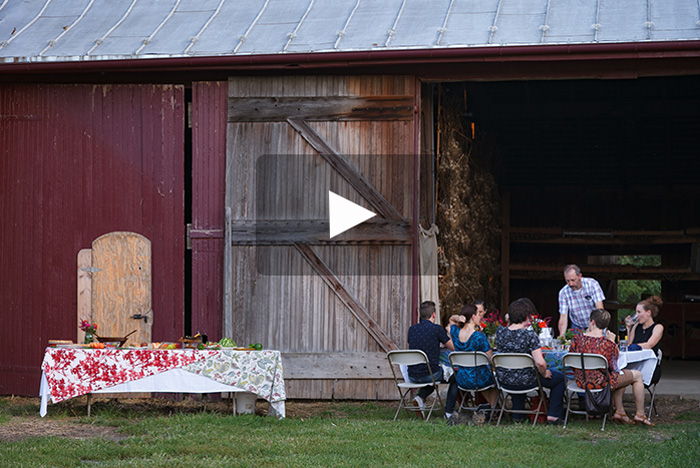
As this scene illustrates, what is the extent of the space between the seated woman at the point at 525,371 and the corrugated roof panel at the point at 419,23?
336cm

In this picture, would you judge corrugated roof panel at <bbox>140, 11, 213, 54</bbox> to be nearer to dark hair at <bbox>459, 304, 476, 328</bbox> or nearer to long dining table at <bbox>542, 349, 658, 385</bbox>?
dark hair at <bbox>459, 304, 476, 328</bbox>

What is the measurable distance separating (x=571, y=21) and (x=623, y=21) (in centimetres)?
57

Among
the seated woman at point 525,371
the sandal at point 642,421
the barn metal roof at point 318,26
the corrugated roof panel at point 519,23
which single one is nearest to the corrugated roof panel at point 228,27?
the barn metal roof at point 318,26

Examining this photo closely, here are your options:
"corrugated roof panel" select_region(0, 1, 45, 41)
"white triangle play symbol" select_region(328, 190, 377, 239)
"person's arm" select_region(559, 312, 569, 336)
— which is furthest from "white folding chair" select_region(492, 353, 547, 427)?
"corrugated roof panel" select_region(0, 1, 45, 41)

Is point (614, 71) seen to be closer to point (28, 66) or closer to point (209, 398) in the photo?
point (209, 398)

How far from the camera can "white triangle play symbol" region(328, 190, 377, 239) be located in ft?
36.3

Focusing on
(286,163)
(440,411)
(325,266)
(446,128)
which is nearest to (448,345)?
(440,411)

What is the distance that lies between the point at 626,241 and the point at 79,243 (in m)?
10.1

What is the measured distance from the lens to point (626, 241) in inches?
687

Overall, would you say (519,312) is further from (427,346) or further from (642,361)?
(642,361)

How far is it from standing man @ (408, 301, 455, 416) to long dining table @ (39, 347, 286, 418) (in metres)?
1.38

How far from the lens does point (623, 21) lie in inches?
422

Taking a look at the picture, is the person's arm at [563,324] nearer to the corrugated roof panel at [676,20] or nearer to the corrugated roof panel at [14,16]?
the corrugated roof panel at [676,20]

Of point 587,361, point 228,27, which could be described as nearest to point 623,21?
point 587,361
